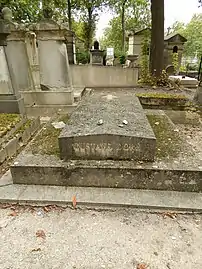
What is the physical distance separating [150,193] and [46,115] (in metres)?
3.69

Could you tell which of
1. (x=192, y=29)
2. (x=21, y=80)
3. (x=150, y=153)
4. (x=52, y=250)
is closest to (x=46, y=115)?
(x=21, y=80)

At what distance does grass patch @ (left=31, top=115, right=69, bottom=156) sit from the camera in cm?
268

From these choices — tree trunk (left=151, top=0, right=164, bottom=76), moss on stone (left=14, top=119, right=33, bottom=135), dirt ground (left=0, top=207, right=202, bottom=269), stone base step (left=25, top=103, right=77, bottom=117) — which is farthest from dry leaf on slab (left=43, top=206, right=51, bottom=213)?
tree trunk (left=151, top=0, right=164, bottom=76)

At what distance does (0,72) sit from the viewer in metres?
4.02

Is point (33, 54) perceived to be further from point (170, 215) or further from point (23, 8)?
point (23, 8)

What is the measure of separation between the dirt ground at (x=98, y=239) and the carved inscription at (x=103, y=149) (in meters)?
0.63

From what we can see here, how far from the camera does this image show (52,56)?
16.4ft

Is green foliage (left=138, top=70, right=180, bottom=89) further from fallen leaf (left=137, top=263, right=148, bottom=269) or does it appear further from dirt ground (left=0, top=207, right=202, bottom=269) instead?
fallen leaf (left=137, top=263, right=148, bottom=269)

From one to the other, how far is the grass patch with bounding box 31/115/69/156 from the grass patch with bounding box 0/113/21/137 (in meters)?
0.65

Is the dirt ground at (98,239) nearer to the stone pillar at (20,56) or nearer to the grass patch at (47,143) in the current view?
the grass patch at (47,143)

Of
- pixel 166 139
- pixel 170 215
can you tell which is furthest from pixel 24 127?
pixel 170 215

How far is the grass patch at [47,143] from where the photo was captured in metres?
2.68

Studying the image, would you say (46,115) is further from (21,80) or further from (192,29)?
(192,29)

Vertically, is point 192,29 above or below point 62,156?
above
